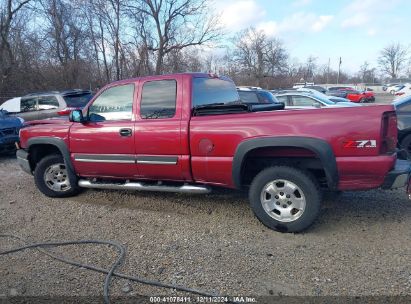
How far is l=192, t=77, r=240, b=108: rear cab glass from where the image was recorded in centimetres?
444

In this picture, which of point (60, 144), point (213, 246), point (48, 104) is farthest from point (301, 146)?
point (48, 104)

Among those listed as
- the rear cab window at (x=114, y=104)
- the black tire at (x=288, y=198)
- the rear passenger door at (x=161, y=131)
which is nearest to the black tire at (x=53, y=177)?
the rear cab window at (x=114, y=104)

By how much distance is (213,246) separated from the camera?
3.65 metres

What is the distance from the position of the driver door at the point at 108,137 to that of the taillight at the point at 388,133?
2.96 meters

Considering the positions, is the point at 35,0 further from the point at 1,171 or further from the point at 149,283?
the point at 149,283

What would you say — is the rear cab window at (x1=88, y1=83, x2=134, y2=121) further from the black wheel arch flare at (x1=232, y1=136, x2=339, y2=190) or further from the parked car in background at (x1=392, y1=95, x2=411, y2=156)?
the parked car in background at (x1=392, y1=95, x2=411, y2=156)

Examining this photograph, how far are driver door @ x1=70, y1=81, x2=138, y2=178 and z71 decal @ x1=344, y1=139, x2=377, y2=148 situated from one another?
263cm

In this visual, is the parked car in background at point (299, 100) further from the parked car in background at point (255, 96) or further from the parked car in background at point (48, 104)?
the parked car in background at point (48, 104)

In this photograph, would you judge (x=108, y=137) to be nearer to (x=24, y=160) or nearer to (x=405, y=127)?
(x=24, y=160)

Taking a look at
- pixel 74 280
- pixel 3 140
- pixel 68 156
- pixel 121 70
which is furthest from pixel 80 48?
pixel 74 280

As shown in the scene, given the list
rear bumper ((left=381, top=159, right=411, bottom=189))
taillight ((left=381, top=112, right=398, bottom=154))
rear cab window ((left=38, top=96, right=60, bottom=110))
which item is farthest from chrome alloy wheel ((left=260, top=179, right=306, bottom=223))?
rear cab window ((left=38, top=96, right=60, bottom=110))

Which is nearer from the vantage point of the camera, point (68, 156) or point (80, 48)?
point (68, 156)

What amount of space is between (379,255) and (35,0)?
27.9 m

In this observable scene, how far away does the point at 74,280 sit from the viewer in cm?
308
